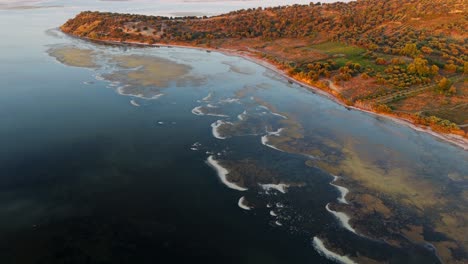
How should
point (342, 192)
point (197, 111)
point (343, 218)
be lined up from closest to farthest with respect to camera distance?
point (343, 218), point (342, 192), point (197, 111)

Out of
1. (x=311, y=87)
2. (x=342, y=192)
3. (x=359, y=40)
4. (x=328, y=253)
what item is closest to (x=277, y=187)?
(x=342, y=192)

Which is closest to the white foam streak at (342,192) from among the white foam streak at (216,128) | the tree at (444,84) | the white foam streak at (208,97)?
the white foam streak at (216,128)

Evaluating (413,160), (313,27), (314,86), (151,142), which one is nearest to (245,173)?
(151,142)

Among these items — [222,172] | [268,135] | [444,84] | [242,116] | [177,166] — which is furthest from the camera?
[444,84]

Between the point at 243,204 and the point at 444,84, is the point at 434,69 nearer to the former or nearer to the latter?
the point at 444,84

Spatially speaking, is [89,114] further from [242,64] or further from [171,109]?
[242,64]

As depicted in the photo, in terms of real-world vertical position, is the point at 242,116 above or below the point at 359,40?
below

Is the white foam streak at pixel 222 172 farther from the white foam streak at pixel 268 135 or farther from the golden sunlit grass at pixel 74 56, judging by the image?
the golden sunlit grass at pixel 74 56

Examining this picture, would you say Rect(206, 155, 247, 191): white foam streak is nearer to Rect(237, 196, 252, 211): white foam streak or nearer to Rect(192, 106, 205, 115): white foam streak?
Rect(237, 196, 252, 211): white foam streak
